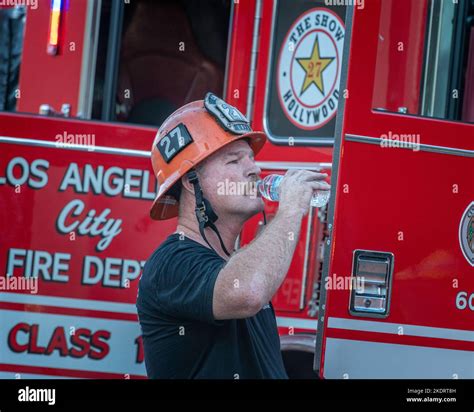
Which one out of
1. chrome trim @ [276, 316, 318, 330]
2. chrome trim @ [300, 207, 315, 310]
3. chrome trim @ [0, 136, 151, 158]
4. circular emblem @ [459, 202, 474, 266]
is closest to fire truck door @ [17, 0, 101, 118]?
chrome trim @ [0, 136, 151, 158]

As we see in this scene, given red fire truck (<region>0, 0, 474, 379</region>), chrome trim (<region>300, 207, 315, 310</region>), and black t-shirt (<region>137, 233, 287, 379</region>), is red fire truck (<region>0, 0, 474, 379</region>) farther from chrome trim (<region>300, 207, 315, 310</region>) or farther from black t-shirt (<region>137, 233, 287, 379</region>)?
black t-shirt (<region>137, 233, 287, 379</region>)

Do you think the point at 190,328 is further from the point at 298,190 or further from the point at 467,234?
the point at 467,234

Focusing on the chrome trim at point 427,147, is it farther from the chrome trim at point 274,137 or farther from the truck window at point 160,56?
the truck window at point 160,56

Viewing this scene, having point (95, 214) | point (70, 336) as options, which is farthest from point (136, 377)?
point (95, 214)

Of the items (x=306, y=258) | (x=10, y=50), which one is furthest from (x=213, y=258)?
(x=10, y=50)

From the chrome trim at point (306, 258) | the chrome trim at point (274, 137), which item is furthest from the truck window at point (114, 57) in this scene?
the chrome trim at point (306, 258)

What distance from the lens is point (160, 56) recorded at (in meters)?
4.90

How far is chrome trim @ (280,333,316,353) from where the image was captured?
449cm

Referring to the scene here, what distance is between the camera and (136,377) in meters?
4.54

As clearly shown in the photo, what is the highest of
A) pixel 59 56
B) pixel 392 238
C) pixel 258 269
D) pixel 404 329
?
pixel 59 56

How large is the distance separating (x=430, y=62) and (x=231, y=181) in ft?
5.20

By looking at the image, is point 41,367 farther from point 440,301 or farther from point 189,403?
point 440,301

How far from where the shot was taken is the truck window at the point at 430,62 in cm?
418

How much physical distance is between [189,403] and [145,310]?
16.2 inches
